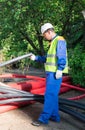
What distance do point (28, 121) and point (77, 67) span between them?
302 centimetres

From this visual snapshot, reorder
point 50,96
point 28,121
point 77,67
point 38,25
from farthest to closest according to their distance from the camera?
point 38,25
point 77,67
point 28,121
point 50,96

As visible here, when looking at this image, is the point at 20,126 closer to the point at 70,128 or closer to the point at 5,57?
the point at 70,128

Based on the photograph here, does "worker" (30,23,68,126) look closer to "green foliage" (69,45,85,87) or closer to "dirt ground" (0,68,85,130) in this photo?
"dirt ground" (0,68,85,130)

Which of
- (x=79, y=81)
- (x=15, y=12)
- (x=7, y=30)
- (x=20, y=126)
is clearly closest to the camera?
(x=20, y=126)

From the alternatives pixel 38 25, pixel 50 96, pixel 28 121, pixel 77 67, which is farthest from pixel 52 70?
pixel 38 25

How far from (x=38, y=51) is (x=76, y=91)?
2.90 metres

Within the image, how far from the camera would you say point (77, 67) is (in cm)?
866

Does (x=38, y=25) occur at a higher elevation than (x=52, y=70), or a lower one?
higher

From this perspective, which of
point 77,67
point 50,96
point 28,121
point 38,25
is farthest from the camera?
point 38,25

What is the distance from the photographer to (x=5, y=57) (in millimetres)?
10594

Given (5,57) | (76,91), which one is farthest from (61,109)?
(5,57)

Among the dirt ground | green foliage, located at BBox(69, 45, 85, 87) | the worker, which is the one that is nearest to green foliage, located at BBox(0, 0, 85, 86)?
green foliage, located at BBox(69, 45, 85, 87)

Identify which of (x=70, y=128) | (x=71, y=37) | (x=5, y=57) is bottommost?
(x=70, y=128)

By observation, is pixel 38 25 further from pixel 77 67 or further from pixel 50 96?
pixel 50 96
